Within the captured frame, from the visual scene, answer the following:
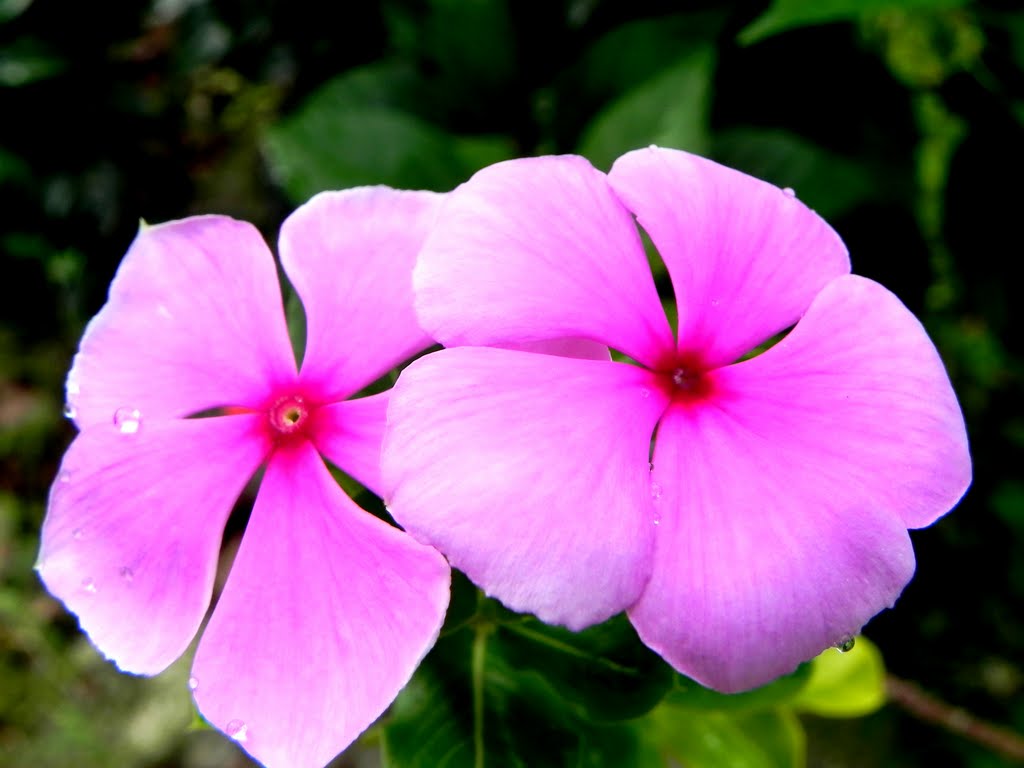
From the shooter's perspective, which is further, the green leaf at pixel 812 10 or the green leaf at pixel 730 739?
the green leaf at pixel 730 739

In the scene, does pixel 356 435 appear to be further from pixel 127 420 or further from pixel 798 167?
pixel 798 167

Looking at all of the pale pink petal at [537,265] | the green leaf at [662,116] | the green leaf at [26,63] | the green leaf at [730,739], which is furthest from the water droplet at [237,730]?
the green leaf at [26,63]

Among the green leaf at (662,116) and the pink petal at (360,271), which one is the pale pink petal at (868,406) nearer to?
the pink petal at (360,271)

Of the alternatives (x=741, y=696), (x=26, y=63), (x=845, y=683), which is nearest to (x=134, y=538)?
(x=741, y=696)

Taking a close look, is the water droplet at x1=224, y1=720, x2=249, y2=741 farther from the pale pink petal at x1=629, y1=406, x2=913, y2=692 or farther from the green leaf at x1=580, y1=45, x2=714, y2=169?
the green leaf at x1=580, y1=45, x2=714, y2=169

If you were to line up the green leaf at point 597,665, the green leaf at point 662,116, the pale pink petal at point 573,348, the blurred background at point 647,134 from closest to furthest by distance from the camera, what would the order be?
the pale pink petal at point 573,348
the green leaf at point 597,665
the green leaf at point 662,116
the blurred background at point 647,134

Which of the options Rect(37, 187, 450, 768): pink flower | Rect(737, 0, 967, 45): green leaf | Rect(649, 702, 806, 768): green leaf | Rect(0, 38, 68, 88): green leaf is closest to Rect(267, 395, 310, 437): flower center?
Rect(37, 187, 450, 768): pink flower

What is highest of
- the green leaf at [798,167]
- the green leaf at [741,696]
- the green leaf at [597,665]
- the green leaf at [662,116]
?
the green leaf at [662,116]
